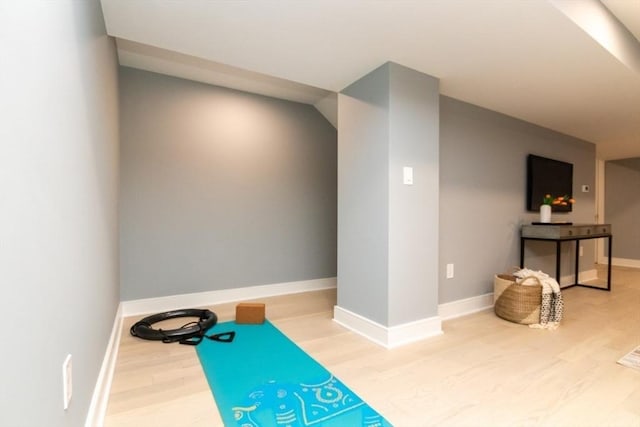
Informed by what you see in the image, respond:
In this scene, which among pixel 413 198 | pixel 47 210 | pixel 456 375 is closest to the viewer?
pixel 47 210

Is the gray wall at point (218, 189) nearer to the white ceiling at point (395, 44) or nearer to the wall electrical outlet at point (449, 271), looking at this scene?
the white ceiling at point (395, 44)

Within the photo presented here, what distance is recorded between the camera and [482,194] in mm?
2938

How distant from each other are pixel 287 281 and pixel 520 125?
3053 millimetres

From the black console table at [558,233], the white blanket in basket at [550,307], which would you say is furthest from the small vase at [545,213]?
the white blanket in basket at [550,307]

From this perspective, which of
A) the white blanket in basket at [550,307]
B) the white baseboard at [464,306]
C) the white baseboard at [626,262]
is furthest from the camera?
the white baseboard at [626,262]

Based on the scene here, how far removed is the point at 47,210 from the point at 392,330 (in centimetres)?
194

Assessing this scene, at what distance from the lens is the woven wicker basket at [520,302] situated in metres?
2.45

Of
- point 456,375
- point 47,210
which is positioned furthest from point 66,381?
point 456,375

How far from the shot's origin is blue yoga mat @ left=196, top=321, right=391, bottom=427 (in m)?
1.33

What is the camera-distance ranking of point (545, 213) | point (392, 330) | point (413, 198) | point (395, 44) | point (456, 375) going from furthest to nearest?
point (545, 213) < point (413, 198) < point (392, 330) < point (395, 44) < point (456, 375)

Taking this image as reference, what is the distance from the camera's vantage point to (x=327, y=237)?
3.71 metres

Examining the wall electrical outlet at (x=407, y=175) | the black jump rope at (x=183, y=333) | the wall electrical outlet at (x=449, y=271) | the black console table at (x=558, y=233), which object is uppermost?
the wall electrical outlet at (x=407, y=175)

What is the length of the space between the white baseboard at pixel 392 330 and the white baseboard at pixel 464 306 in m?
0.34

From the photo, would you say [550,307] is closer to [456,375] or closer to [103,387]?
[456,375]
